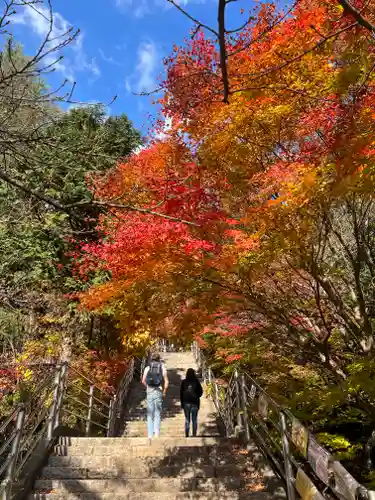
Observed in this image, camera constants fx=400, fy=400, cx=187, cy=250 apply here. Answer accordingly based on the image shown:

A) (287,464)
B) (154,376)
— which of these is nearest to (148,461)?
(287,464)

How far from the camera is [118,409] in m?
10.7

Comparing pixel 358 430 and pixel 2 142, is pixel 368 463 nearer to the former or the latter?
pixel 358 430

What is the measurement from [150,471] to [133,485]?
506mm

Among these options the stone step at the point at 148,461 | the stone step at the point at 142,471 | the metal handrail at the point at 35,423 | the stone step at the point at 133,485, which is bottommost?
the stone step at the point at 133,485

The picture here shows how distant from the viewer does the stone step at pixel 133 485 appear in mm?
4391

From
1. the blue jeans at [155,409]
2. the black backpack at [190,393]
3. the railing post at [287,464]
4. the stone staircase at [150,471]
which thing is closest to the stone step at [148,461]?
the stone staircase at [150,471]

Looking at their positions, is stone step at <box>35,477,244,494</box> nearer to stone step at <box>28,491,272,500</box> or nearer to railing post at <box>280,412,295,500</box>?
stone step at <box>28,491,272,500</box>

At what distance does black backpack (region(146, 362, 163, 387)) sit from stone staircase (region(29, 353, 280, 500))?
1.28m

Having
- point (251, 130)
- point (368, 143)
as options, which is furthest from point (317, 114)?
point (368, 143)

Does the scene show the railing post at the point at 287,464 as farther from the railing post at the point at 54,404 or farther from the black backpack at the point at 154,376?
the black backpack at the point at 154,376

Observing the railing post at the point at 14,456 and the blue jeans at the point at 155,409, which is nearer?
the railing post at the point at 14,456

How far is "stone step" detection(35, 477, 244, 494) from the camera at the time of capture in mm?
4391

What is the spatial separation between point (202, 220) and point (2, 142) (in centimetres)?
349

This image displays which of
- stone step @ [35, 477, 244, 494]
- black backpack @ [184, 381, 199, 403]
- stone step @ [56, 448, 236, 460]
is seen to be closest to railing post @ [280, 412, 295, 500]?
stone step @ [35, 477, 244, 494]
